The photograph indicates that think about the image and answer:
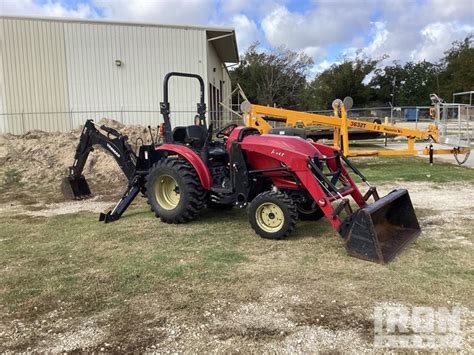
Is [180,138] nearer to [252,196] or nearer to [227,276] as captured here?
[252,196]

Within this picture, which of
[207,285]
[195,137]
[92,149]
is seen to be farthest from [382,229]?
[92,149]

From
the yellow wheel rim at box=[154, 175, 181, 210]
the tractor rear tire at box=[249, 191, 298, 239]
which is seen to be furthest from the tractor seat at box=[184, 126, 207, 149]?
the tractor rear tire at box=[249, 191, 298, 239]

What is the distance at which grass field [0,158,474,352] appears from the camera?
3.23 m

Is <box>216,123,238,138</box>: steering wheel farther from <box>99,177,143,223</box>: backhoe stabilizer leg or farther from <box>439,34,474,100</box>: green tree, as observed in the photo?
<box>439,34,474,100</box>: green tree

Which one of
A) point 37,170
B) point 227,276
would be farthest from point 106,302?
point 37,170

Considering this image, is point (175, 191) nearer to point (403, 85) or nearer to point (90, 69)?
point (90, 69)

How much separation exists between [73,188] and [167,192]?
2.59m

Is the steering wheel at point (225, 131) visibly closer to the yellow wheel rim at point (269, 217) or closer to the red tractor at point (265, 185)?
the red tractor at point (265, 185)

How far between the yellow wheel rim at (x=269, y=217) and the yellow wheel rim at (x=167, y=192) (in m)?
1.47

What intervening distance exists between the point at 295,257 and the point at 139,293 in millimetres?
1718

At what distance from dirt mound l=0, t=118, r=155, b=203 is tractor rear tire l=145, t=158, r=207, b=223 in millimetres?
3091

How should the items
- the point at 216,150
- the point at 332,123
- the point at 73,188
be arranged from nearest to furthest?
the point at 216,150 < the point at 73,188 < the point at 332,123

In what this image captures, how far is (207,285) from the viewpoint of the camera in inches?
161

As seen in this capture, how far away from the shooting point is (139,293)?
3953 millimetres
